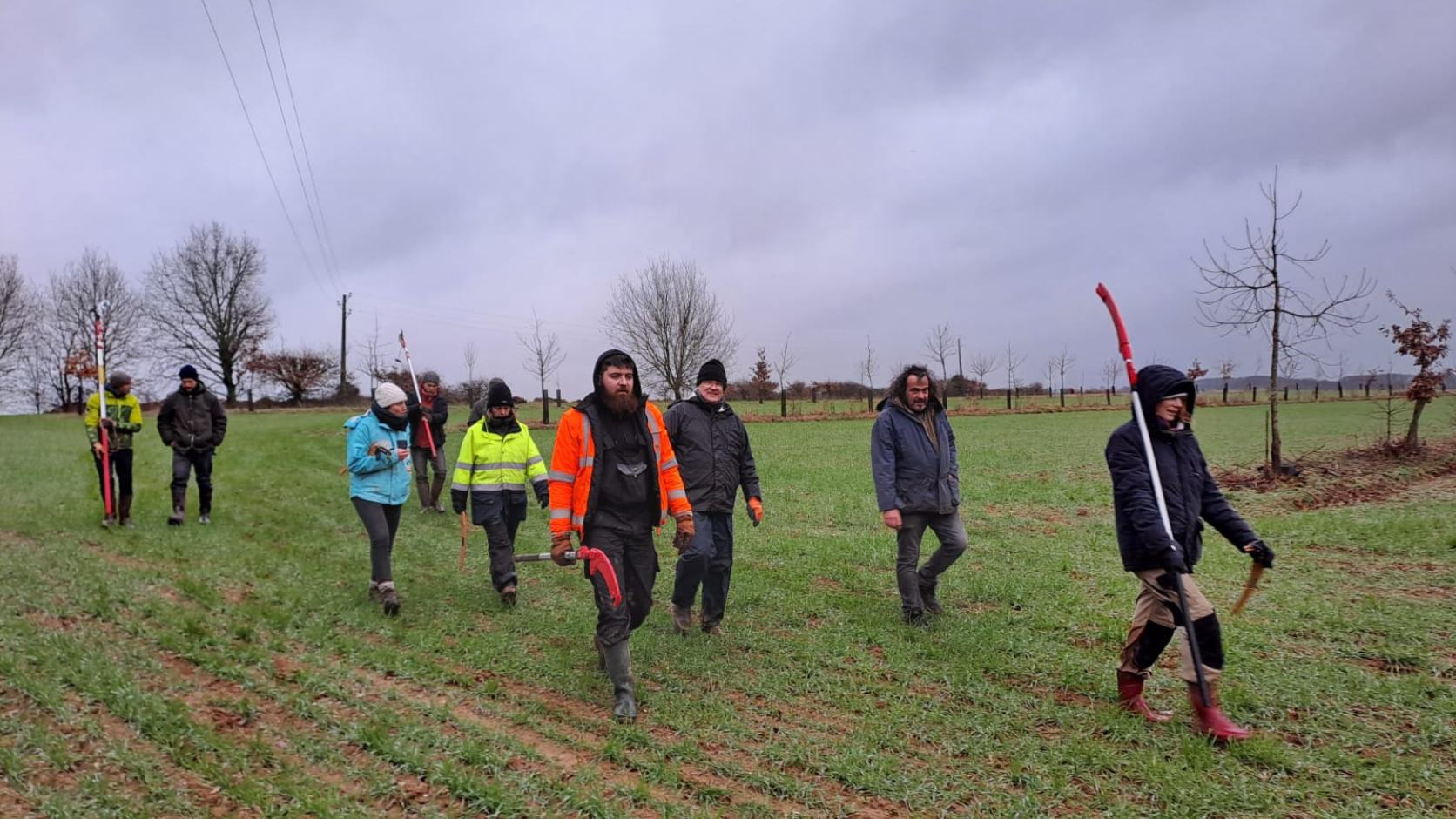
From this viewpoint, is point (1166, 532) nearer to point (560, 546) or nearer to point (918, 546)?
point (918, 546)

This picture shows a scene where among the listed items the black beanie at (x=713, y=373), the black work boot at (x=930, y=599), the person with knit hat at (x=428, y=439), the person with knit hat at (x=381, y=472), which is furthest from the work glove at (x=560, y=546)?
the person with knit hat at (x=428, y=439)

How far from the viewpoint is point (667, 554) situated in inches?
384

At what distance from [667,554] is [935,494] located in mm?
4718

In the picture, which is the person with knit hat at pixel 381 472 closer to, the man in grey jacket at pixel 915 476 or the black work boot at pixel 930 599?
the man in grey jacket at pixel 915 476

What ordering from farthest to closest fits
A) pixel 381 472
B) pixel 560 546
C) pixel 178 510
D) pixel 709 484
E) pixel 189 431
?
pixel 178 510
pixel 189 431
pixel 381 472
pixel 709 484
pixel 560 546

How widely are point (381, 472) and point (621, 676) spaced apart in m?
3.19

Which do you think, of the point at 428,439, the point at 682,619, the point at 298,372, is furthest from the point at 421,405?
the point at 298,372

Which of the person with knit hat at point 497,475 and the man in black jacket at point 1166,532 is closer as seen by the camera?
the man in black jacket at point 1166,532

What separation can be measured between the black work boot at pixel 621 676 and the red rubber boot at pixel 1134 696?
302 cm

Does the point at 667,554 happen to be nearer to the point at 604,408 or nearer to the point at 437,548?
the point at 437,548

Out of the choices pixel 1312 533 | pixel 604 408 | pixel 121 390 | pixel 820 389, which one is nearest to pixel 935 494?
pixel 604 408

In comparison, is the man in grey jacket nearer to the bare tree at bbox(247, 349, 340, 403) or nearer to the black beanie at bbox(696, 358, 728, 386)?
the black beanie at bbox(696, 358, 728, 386)

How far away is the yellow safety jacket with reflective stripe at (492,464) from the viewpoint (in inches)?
271

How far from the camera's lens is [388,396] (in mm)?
6426
